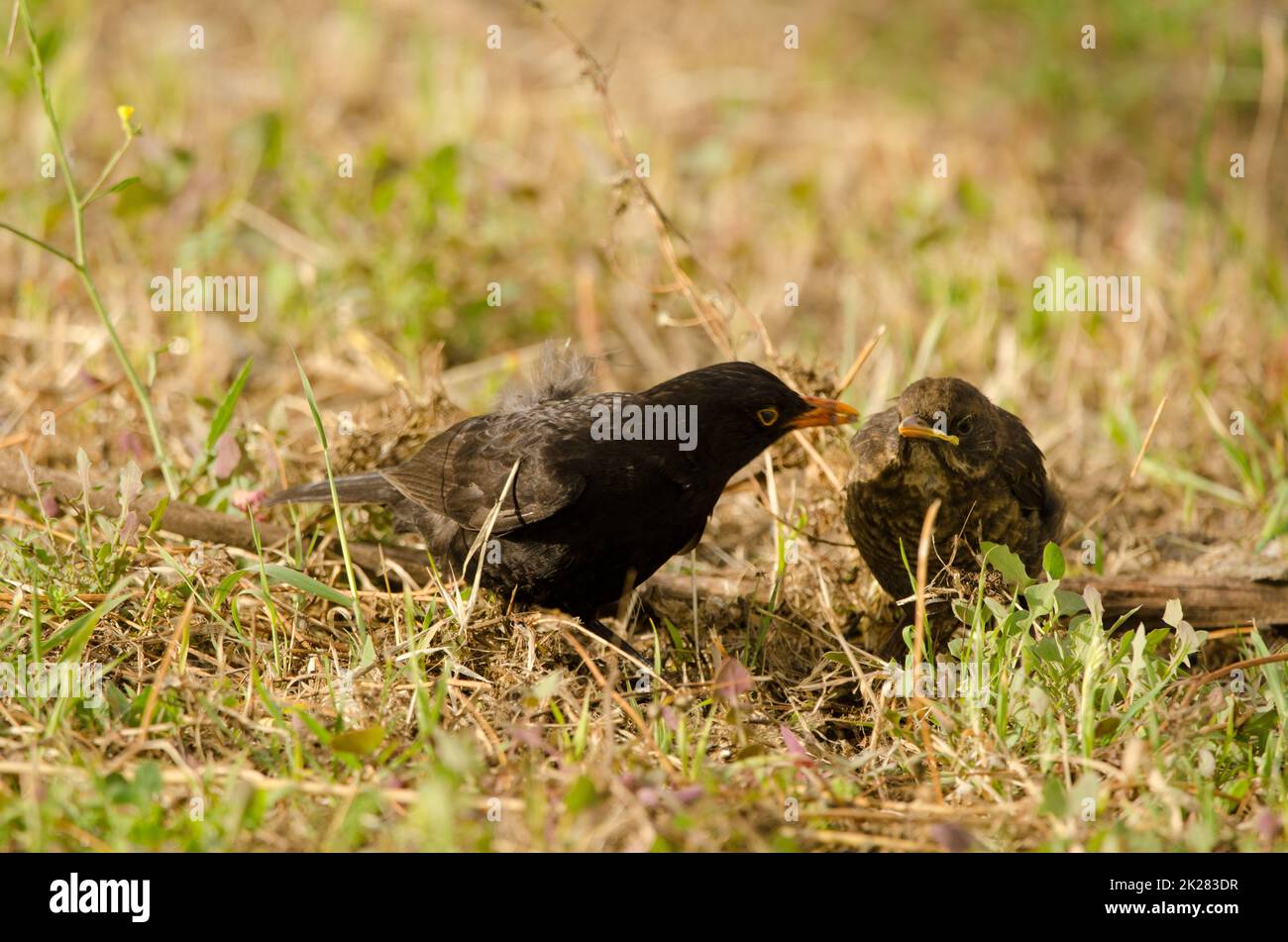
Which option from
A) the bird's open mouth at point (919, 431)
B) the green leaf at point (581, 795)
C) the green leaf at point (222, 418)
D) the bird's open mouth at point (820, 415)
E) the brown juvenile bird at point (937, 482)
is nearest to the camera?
the green leaf at point (581, 795)

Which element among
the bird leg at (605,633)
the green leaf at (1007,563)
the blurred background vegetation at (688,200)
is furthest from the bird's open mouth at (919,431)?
the bird leg at (605,633)

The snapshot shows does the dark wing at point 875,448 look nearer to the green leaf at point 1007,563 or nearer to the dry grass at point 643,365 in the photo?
the dry grass at point 643,365

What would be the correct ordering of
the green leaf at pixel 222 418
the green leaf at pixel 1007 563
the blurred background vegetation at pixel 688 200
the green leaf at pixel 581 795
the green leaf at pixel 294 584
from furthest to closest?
the blurred background vegetation at pixel 688 200, the green leaf at pixel 222 418, the green leaf at pixel 294 584, the green leaf at pixel 1007 563, the green leaf at pixel 581 795

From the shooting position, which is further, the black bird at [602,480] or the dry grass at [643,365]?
the black bird at [602,480]

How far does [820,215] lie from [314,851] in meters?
5.93

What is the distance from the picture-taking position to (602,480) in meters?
4.26

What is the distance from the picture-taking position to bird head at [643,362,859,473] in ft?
14.3

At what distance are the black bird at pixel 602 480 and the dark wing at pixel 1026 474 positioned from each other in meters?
→ 0.56

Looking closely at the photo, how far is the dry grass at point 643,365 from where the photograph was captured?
334 cm

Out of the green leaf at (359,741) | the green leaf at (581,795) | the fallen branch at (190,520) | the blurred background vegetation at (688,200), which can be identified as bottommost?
the green leaf at (581,795)

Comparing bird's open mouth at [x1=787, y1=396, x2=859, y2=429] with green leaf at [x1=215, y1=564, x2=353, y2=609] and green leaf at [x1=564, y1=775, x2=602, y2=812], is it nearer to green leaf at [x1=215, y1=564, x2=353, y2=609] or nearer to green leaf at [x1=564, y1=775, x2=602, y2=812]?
green leaf at [x1=215, y1=564, x2=353, y2=609]

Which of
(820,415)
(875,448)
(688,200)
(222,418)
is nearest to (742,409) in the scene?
(820,415)
